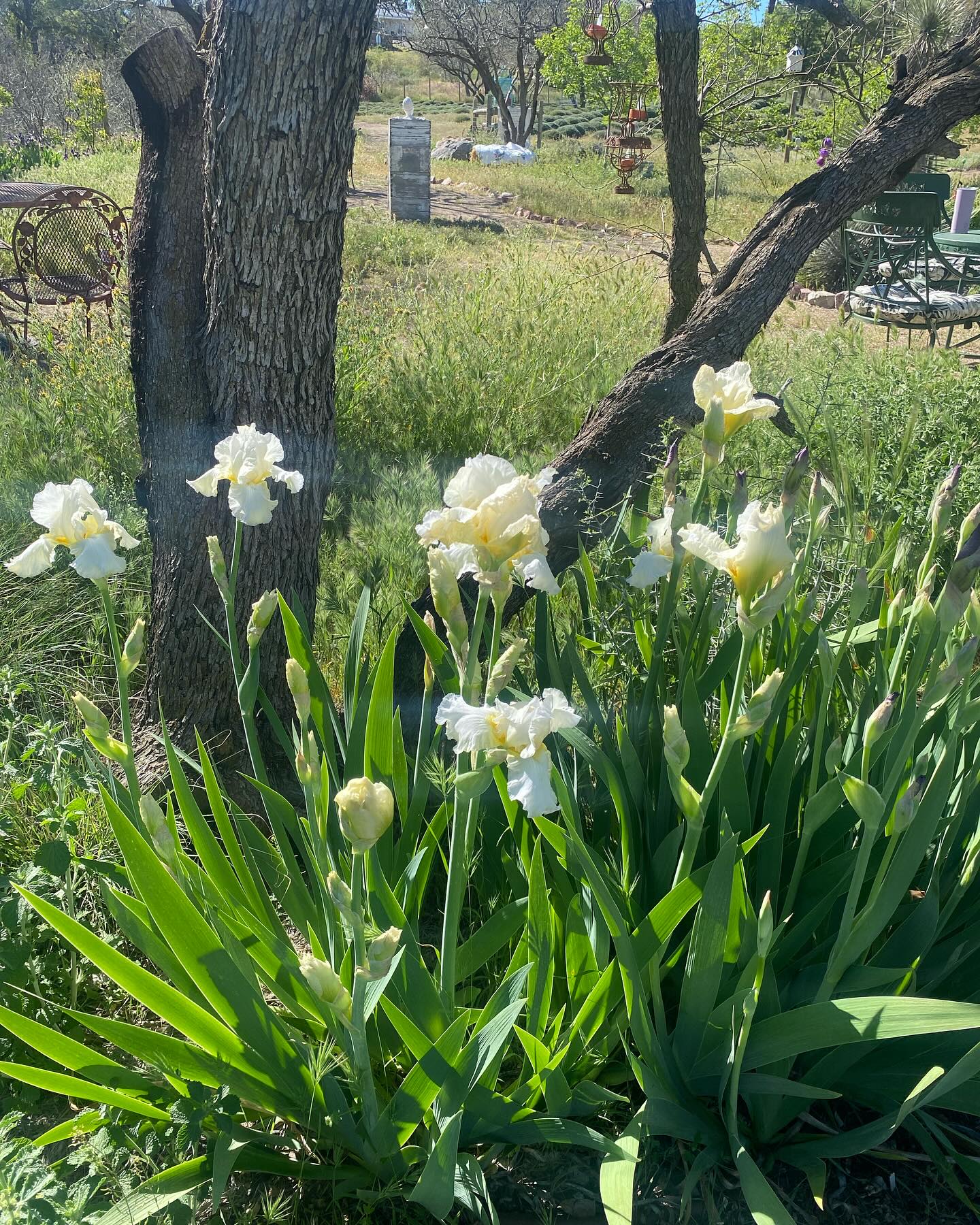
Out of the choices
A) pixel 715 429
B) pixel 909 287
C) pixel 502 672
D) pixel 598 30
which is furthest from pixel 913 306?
pixel 598 30

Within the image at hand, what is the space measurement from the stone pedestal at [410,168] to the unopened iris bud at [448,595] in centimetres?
1270

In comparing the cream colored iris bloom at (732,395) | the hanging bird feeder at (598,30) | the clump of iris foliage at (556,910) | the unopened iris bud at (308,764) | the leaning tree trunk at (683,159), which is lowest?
the clump of iris foliage at (556,910)

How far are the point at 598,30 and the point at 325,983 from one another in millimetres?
17387

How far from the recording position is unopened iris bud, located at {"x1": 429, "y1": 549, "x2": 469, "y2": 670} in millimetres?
1094

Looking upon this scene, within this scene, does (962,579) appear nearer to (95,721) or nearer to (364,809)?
(364,809)

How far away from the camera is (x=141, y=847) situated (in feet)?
4.09

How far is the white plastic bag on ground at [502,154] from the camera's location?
73.7ft

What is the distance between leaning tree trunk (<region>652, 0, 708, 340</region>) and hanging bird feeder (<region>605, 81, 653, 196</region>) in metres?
8.30

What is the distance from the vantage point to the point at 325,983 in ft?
A: 3.16

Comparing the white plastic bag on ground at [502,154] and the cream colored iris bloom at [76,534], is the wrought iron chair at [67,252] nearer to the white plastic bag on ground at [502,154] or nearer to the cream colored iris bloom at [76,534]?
the cream colored iris bloom at [76,534]

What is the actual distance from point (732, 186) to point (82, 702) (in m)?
21.0

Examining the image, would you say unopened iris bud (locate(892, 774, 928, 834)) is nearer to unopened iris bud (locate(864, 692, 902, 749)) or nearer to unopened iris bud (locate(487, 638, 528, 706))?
unopened iris bud (locate(864, 692, 902, 749))

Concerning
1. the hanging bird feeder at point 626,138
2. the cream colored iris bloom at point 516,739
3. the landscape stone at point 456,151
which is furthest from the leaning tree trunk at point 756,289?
the landscape stone at point 456,151

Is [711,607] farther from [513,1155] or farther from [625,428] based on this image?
[625,428]
